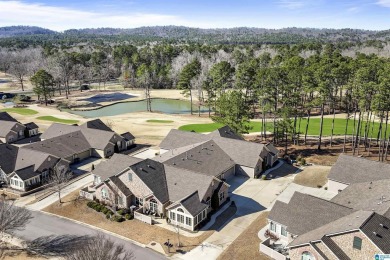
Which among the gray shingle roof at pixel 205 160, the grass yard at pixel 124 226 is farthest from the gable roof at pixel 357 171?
the grass yard at pixel 124 226

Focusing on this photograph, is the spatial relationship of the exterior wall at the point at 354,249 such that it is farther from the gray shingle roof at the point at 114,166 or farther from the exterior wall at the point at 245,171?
the gray shingle roof at the point at 114,166

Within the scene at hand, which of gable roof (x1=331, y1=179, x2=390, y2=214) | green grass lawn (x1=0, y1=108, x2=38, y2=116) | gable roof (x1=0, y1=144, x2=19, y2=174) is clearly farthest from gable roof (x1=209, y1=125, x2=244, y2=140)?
green grass lawn (x1=0, y1=108, x2=38, y2=116)

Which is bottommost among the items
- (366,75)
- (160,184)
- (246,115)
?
(160,184)

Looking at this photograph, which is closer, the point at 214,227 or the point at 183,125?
the point at 214,227

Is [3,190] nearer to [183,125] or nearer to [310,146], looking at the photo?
[183,125]

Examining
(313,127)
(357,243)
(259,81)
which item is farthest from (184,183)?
(259,81)

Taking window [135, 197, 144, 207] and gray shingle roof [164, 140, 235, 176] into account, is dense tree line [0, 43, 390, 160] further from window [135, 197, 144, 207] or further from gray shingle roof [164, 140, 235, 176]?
window [135, 197, 144, 207]

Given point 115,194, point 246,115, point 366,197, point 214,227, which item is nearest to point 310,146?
point 246,115
